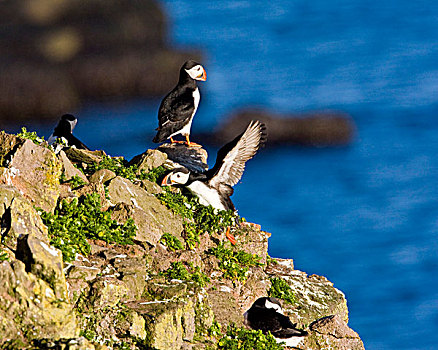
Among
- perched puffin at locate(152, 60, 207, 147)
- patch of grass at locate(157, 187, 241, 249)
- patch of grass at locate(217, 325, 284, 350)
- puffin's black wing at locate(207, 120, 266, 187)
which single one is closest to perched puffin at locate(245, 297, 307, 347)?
patch of grass at locate(217, 325, 284, 350)

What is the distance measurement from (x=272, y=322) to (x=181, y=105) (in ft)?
17.7

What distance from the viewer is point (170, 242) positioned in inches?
437

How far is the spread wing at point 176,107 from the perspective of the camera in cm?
1420

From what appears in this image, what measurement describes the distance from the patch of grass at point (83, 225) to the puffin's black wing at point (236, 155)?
85.8 inches

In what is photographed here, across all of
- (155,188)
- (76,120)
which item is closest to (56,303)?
(155,188)

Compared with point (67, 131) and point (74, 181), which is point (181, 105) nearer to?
point (67, 131)

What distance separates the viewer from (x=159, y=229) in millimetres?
10984

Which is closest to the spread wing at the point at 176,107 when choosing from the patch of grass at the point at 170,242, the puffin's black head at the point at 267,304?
the patch of grass at the point at 170,242

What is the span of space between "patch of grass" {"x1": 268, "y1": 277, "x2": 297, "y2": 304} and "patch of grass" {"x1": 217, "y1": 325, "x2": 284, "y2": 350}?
2.00m

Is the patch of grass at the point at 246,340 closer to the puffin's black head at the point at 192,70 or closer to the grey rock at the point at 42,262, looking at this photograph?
the grey rock at the point at 42,262

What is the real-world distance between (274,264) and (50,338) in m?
7.04

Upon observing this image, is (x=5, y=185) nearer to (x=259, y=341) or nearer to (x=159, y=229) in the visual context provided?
(x=159, y=229)

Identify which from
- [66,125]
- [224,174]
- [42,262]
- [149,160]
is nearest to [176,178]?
[224,174]

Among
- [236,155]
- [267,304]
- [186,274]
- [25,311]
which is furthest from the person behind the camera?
Answer: [236,155]
